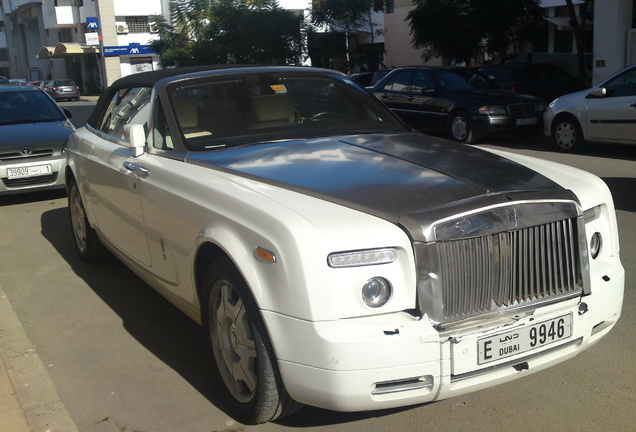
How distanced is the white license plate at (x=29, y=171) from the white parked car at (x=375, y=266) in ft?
19.7

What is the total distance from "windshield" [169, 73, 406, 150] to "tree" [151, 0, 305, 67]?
2855 cm

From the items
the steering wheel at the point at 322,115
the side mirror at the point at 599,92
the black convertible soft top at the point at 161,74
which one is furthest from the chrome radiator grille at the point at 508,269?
the side mirror at the point at 599,92

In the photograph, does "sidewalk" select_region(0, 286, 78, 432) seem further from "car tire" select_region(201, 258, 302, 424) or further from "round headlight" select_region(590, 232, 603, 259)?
"round headlight" select_region(590, 232, 603, 259)

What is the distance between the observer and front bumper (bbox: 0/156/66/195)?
9.65 m

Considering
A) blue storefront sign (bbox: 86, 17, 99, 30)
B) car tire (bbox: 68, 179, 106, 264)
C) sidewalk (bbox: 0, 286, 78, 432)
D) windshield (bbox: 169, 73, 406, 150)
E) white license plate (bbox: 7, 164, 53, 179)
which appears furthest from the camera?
blue storefront sign (bbox: 86, 17, 99, 30)

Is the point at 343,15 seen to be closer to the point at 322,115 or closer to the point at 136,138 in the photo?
the point at 322,115

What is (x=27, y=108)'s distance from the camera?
11.4 metres

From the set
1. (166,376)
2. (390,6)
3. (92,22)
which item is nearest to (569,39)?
(390,6)

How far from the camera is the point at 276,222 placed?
10.1 ft

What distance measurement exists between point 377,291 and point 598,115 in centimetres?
1019

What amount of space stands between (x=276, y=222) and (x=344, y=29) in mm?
35687

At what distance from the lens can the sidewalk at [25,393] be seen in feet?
12.1

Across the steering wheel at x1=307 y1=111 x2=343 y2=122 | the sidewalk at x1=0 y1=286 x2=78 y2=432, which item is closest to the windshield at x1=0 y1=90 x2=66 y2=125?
the sidewalk at x1=0 y1=286 x2=78 y2=432

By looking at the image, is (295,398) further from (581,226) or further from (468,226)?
(581,226)
